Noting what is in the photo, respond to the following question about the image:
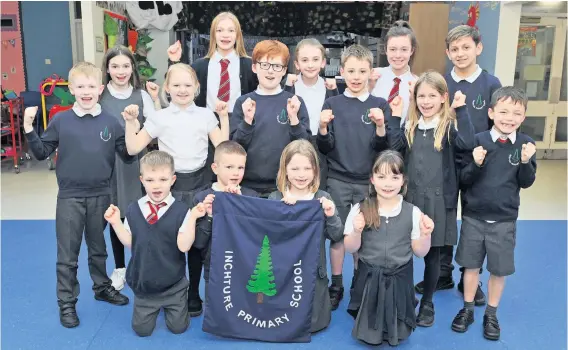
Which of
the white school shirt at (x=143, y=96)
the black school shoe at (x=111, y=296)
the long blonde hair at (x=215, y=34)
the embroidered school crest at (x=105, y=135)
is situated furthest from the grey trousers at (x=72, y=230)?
the long blonde hair at (x=215, y=34)

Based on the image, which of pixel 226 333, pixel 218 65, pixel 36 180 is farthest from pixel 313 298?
pixel 36 180

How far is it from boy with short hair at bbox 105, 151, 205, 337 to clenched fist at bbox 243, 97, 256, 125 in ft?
1.56

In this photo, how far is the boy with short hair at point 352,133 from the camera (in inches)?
114

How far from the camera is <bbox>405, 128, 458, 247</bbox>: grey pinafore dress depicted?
2.79m

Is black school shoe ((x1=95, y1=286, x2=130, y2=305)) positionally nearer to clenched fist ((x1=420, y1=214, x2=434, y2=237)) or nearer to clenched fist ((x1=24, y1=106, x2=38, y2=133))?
clenched fist ((x1=24, y1=106, x2=38, y2=133))

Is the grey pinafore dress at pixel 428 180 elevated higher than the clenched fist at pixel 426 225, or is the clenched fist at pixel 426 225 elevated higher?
the grey pinafore dress at pixel 428 180

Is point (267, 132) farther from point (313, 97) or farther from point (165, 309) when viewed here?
point (165, 309)

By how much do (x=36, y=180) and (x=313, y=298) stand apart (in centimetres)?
509

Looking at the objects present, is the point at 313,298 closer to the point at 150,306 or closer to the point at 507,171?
the point at 150,306

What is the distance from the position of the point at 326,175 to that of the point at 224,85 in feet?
2.87

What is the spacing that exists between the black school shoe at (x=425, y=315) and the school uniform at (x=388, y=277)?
0.85 ft

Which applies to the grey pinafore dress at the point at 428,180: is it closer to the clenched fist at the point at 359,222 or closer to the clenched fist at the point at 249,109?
the clenched fist at the point at 359,222

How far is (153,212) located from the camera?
2.70 m

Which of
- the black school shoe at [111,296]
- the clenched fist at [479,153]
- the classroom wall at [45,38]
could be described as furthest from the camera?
the classroom wall at [45,38]
